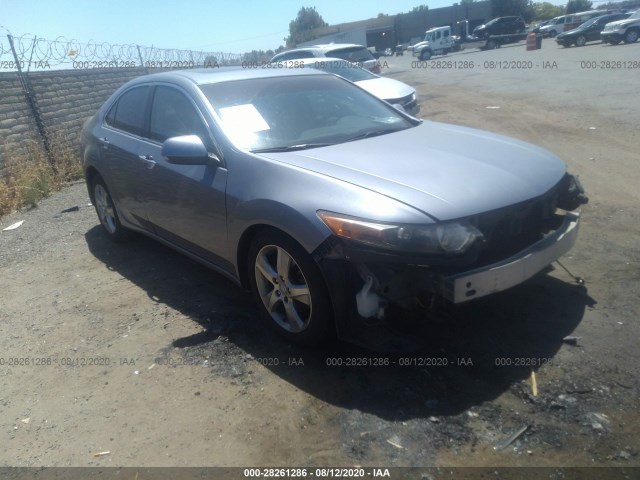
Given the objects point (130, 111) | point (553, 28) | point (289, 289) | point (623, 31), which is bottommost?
point (553, 28)

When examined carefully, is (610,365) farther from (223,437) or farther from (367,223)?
(223,437)

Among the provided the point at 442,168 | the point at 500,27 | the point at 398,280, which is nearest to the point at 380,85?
the point at 442,168

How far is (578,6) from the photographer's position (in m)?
71.3

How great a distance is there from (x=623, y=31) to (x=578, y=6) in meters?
47.9

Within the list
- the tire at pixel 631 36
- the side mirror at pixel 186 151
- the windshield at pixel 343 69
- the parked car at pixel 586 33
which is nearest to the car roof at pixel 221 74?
the side mirror at pixel 186 151

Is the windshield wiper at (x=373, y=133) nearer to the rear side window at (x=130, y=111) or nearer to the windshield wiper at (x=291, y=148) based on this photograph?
the windshield wiper at (x=291, y=148)

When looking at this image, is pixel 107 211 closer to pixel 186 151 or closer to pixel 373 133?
pixel 186 151

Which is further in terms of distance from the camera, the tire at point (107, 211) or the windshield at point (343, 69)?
the windshield at point (343, 69)

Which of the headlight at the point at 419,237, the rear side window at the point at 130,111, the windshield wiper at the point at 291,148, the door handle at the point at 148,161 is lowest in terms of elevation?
the headlight at the point at 419,237

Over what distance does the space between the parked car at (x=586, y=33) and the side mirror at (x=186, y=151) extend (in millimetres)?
35543

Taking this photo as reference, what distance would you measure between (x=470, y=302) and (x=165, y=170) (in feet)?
8.34

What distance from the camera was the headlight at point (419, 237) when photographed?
9.83ft

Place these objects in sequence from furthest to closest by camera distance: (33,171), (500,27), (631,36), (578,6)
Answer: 1. (578,6)
2. (500,27)
3. (631,36)
4. (33,171)

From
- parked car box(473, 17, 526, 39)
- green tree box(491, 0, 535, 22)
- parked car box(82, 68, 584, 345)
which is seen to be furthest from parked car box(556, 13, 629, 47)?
parked car box(82, 68, 584, 345)
